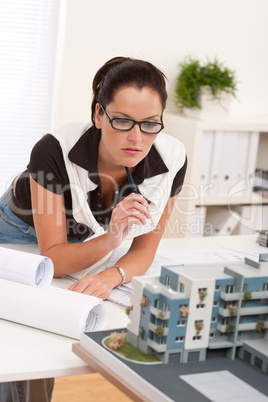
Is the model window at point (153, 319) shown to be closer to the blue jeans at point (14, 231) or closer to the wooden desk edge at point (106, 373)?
the wooden desk edge at point (106, 373)

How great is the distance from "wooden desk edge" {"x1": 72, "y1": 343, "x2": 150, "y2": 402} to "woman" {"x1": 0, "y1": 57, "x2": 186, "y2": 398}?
0.30 metres

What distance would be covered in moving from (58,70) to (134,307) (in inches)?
92.2

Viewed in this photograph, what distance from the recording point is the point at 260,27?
12.2 ft

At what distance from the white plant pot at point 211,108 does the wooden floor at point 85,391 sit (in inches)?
63.5

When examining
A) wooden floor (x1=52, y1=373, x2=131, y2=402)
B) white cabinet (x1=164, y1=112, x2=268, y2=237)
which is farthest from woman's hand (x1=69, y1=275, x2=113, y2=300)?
white cabinet (x1=164, y1=112, x2=268, y2=237)

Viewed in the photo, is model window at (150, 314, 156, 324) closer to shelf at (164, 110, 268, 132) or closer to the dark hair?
the dark hair

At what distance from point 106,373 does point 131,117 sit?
73cm

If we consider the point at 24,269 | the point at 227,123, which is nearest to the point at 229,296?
the point at 24,269

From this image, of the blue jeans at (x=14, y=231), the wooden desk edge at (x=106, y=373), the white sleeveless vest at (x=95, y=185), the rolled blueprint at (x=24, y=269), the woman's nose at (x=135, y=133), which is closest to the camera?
the wooden desk edge at (x=106, y=373)

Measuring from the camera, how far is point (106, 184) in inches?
73.5

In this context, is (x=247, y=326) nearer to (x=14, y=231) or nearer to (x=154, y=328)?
(x=154, y=328)

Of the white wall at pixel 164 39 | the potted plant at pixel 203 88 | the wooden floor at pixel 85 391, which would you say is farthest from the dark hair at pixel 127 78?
the potted plant at pixel 203 88

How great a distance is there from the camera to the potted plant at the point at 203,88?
3436 mm

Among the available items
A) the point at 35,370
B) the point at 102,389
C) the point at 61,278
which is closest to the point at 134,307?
the point at 35,370
